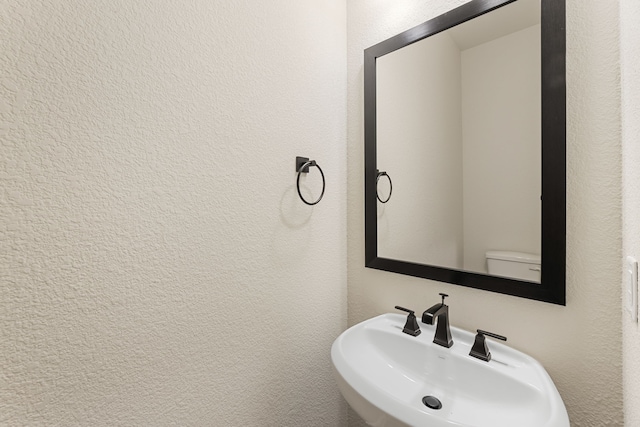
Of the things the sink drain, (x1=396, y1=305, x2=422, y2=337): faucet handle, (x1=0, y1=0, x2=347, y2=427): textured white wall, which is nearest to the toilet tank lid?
(x1=396, y1=305, x2=422, y2=337): faucet handle

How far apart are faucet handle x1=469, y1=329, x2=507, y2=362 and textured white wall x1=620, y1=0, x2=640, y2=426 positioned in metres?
0.29

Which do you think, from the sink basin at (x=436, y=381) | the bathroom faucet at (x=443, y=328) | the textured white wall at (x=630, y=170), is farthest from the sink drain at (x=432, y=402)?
the textured white wall at (x=630, y=170)

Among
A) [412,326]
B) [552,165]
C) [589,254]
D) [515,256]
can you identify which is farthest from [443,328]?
[552,165]

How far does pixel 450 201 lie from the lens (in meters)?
Result: 1.09

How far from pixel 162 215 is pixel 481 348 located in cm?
106

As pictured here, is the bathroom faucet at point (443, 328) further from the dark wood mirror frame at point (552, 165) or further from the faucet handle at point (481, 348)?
the dark wood mirror frame at point (552, 165)

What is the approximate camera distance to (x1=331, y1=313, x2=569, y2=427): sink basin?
71 cm

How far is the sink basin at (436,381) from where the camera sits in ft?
2.32

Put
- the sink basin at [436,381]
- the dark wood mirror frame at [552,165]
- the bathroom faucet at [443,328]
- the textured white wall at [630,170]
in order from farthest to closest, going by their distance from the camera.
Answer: the bathroom faucet at [443,328] → the dark wood mirror frame at [552,165] → the sink basin at [436,381] → the textured white wall at [630,170]

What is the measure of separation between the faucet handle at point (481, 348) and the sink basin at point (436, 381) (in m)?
0.02

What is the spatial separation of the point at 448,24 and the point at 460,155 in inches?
19.2

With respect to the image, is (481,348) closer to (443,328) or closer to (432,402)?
(443,328)

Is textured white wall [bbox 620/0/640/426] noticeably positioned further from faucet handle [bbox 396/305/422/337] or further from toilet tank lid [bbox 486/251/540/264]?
faucet handle [bbox 396/305/422/337]

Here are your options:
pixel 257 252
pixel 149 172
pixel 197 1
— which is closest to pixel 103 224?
pixel 149 172
